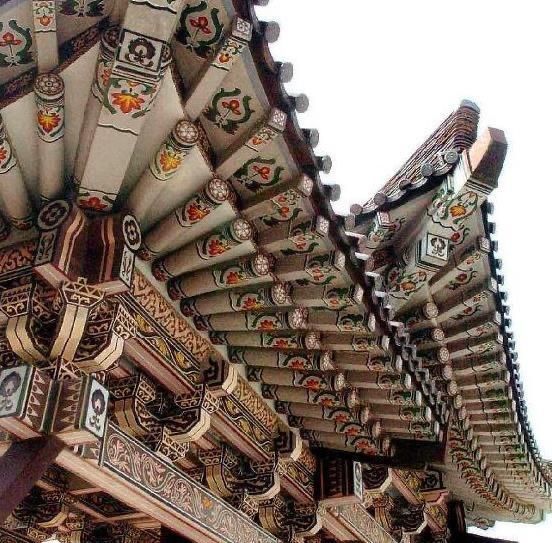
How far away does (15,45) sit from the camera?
3.26 metres

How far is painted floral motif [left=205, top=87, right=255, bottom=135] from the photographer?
3631 millimetres

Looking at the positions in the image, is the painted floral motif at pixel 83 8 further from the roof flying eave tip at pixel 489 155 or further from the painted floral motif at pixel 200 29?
the roof flying eave tip at pixel 489 155

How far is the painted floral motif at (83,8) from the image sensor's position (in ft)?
10.5

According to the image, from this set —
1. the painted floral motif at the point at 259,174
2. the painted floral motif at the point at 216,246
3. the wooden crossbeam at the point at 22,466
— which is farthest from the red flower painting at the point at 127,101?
the wooden crossbeam at the point at 22,466

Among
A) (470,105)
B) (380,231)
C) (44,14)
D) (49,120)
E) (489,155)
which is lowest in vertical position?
(49,120)

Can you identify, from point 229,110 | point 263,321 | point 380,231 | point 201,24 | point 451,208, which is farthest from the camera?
point 380,231

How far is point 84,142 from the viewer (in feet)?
11.7

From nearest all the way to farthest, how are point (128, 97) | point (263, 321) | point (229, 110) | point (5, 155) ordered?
point (128, 97) < point (5, 155) < point (229, 110) < point (263, 321)

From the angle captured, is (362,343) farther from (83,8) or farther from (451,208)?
(83,8)

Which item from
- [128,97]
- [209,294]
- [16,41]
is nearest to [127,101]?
[128,97]

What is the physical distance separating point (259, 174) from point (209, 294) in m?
1.07

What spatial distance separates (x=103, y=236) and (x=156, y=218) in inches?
17.9

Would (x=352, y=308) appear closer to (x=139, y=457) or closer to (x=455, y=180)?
(x=455, y=180)

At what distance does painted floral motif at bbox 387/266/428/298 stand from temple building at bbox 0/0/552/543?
2.3 inches
